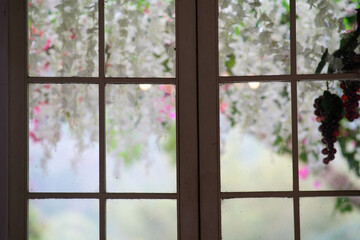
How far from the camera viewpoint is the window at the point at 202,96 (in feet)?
8.54

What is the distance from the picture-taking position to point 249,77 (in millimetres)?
2637

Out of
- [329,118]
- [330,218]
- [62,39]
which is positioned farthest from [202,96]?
[330,218]

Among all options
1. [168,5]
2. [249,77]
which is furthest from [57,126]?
[249,77]

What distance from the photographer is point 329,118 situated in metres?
2.64

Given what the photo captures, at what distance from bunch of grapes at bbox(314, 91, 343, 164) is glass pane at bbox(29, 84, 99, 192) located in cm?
109

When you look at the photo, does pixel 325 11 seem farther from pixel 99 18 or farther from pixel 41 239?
pixel 41 239

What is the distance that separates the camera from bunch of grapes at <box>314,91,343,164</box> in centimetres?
262

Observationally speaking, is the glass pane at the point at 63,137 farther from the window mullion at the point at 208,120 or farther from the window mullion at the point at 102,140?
the window mullion at the point at 208,120

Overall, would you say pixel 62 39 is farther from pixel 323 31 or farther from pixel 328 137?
pixel 328 137

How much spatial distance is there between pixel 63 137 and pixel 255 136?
0.95 meters

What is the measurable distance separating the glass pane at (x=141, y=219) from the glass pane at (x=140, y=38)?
0.64 metres

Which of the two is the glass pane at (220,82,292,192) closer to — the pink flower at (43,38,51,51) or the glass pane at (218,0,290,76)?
the glass pane at (218,0,290,76)
